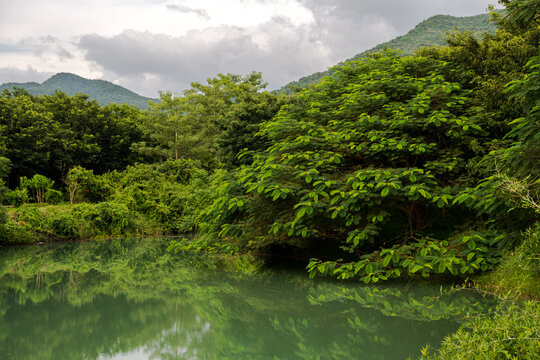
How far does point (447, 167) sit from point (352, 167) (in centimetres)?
169

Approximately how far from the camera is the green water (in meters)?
4.02

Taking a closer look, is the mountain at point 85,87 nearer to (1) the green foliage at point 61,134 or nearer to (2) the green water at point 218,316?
(1) the green foliage at point 61,134

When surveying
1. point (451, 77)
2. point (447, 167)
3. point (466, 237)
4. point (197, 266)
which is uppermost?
point (451, 77)

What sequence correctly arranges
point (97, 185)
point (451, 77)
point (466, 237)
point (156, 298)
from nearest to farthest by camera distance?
1. point (466, 237)
2. point (156, 298)
3. point (451, 77)
4. point (97, 185)

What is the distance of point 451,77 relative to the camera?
319 inches

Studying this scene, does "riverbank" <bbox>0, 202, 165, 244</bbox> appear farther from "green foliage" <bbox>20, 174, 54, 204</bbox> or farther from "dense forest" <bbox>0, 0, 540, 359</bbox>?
"green foliage" <bbox>20, 174, 54, 204</bbox>

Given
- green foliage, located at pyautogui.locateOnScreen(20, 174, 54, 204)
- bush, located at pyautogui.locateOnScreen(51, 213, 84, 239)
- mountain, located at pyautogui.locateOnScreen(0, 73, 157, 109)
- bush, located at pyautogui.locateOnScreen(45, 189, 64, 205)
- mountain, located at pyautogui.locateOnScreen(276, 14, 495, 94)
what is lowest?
bush, located at pyautogui.locateOnScreen(51, 213, 84, 239)

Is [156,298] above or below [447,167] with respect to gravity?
below

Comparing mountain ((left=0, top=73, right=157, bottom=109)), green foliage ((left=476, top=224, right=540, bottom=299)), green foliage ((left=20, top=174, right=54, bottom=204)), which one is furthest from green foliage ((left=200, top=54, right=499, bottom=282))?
mountain ((left=0, top=73, right=157, bottom=109))

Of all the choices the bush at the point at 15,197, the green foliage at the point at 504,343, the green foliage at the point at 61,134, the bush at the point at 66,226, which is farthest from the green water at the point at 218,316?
the green foliage at the point at 61,134

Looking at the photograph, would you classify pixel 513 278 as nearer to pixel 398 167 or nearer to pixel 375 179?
pixel 375 179

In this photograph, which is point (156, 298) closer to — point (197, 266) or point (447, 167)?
point (197, 266)

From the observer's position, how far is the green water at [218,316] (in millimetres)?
4023

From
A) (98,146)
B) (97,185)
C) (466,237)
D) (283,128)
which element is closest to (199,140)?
(98,146)
